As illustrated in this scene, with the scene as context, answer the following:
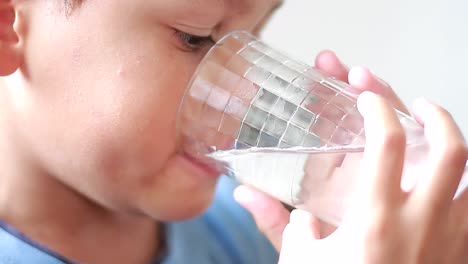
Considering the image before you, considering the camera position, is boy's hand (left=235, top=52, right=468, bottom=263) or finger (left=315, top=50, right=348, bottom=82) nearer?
boy's hand (left=235, top=52, right=468, bottom=263)

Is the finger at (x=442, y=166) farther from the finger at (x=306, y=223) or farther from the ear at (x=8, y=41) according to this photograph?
the ear at (x=8, y=41)

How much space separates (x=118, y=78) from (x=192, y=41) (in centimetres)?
7

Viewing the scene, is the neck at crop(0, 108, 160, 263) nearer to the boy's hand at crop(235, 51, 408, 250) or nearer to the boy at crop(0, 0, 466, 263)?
the boy at crop(0, 0, 466, 263)

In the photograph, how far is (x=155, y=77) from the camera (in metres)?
0.61

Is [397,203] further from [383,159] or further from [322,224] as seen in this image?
[322,224]

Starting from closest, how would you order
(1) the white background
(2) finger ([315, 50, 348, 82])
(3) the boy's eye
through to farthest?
(3) the boy's eye < (2) finger ([315, 50, 348, 82]) < (1) the white background

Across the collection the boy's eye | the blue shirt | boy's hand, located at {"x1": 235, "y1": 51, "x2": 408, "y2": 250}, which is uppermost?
the boy's eye

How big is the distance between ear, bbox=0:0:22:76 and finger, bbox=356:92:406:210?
322 millimetres

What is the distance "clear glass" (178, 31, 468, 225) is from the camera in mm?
578

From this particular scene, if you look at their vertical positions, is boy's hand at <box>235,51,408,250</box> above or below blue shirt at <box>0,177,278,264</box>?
above

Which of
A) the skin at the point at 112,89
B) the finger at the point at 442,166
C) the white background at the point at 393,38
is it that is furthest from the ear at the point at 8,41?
the white background at the point at 393,38

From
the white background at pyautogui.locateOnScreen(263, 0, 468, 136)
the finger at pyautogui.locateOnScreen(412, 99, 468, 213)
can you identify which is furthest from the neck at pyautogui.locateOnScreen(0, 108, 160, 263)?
the white background at pyautogui.locateOnScreen(263, 0, 468, 136)

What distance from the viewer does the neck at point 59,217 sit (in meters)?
0.71

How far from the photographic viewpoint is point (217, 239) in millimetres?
900
